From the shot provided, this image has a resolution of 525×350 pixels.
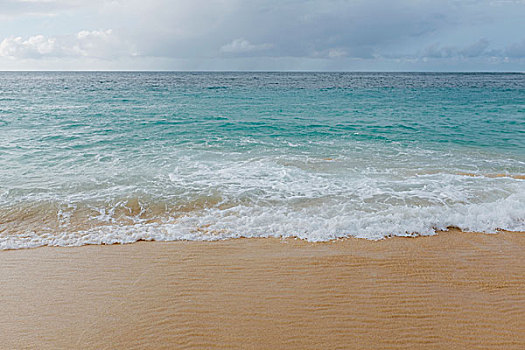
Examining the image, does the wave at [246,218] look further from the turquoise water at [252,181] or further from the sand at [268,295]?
the sand at [268,295]

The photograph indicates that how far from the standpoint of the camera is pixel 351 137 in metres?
16.2

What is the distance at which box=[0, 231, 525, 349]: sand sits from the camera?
161 inches

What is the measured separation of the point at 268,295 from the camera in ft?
15.9

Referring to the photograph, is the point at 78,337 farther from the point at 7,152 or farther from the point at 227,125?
the point at 227,125

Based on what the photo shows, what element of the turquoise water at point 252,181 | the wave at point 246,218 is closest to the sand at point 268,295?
the wave at point 246,218

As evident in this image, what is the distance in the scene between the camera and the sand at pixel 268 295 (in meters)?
4.09

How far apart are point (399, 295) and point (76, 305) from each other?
4651mm

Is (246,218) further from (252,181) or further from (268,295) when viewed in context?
(268,295)

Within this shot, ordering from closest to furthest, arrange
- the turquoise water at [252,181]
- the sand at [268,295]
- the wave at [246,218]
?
the sand at [268,295] < the wave at [246,218] < the turquoise water at [252,181]

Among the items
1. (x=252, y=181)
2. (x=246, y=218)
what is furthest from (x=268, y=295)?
(x=252, y=181)


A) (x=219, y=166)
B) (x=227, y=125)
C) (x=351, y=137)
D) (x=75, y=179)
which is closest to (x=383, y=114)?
(x=351, y=137)

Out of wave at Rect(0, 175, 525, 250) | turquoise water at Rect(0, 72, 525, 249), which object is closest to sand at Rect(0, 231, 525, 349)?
wave at Rect(0, 175, 525, 250)

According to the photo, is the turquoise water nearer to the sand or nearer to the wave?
the wave

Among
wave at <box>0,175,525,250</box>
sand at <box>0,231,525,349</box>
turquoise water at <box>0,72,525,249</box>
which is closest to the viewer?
sand at <box>0,231,525,349</box>
